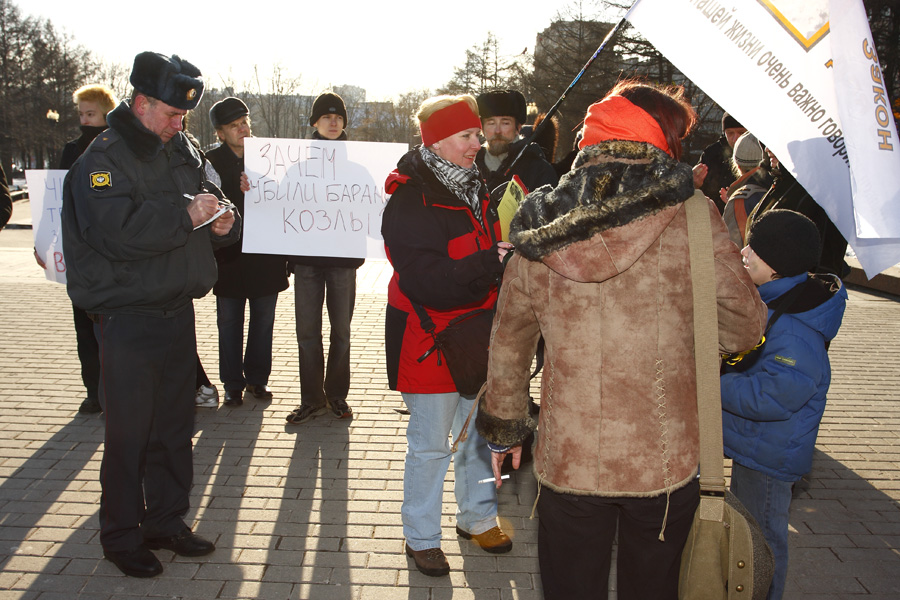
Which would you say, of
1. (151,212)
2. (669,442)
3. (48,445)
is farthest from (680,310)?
(48,445)

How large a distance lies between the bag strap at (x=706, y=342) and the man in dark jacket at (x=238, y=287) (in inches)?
160

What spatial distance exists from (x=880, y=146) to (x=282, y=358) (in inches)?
227

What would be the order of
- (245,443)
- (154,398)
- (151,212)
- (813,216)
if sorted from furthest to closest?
(245,443) → (813,216) → (154,398) → (151,212)

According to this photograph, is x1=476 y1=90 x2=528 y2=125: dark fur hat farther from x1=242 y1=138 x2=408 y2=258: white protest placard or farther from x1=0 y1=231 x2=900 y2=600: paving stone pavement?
x1=0 y1=231 x2=900 y2=600: paving stone pavement

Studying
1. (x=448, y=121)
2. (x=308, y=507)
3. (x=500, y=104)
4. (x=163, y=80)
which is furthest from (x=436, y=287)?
(x=500, y=104)

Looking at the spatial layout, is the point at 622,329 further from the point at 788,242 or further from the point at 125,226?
the point at 125,226

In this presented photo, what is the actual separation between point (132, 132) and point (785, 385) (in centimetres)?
287

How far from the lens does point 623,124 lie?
1.98m

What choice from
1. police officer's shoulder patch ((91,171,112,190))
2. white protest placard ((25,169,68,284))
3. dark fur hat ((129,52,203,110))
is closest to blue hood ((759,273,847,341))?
dark fur hat ((129,52,203,110))

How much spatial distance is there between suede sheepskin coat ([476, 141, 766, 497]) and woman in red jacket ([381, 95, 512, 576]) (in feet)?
2.36

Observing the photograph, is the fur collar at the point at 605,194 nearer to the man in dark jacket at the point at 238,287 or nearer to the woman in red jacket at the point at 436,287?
the woman in red jacket at the point at 436,287

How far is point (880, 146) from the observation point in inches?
84.9

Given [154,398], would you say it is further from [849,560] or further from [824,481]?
[824,481]

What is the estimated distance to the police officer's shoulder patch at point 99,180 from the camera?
312cm
